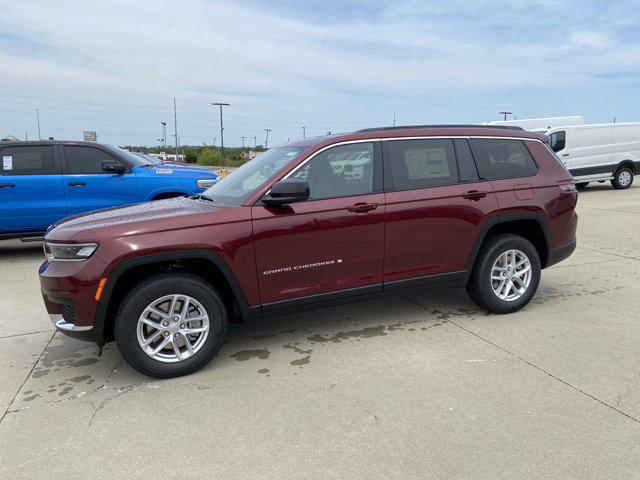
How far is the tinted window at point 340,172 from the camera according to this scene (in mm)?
3818

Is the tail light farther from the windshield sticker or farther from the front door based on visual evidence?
the windshield sticker

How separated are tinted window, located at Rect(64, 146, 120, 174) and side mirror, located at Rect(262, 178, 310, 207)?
5.15m

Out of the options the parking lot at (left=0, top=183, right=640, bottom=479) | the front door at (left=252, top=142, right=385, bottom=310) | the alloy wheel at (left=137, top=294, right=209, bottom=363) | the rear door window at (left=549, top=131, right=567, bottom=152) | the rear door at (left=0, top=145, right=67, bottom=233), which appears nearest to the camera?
the parking lot at (left=0, top=183, right=640, bottom=479)

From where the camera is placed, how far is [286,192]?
3480 millimetres

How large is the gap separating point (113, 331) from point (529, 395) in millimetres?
2877

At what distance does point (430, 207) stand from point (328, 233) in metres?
0.98

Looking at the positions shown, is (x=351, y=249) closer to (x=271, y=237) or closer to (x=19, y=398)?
(x=271, y=237)

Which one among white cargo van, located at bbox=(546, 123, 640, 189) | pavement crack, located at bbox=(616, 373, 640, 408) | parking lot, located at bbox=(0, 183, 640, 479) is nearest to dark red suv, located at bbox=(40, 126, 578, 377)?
parking lot, located at bbox=(0, 183, 640, 479)

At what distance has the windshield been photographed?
3.81 metres

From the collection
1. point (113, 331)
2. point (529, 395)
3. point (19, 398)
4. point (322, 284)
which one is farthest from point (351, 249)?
point (19, 398)

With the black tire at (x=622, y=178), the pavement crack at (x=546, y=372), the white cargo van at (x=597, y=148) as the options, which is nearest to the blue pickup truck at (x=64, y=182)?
the pavement crack at (x=546, y=372)

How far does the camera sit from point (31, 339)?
4297 millimetres

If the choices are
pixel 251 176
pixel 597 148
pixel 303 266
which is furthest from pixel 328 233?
pixel 597 148

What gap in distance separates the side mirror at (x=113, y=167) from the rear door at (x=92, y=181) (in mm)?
64
